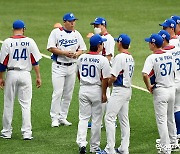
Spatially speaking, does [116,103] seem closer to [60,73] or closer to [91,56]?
[91,56]

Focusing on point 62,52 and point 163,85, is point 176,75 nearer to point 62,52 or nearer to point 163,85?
point 163,85

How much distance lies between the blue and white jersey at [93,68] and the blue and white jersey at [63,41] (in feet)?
6.49

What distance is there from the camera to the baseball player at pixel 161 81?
43.7 ft

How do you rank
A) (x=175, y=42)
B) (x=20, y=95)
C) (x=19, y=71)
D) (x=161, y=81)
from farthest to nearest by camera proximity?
(x=20, y=95) → (x=19, y=71) → (x=175, y=42) → (x=161, y=81)

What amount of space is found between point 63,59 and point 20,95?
139 cm

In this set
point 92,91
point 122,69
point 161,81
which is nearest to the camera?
point 122,69

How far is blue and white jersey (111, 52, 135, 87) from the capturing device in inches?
516

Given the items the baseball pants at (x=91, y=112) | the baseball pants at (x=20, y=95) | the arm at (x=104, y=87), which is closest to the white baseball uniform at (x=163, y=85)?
the arm at (x=104, y=87)

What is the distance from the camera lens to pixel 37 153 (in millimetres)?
13664

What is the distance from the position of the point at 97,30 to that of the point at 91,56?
166 cm

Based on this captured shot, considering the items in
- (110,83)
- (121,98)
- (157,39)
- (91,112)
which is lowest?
(91,112)

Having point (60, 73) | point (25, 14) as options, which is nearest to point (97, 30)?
point (60, 73)

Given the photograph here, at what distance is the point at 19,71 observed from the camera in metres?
14.6

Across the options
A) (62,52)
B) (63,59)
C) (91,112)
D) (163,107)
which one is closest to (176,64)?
(163,107)
